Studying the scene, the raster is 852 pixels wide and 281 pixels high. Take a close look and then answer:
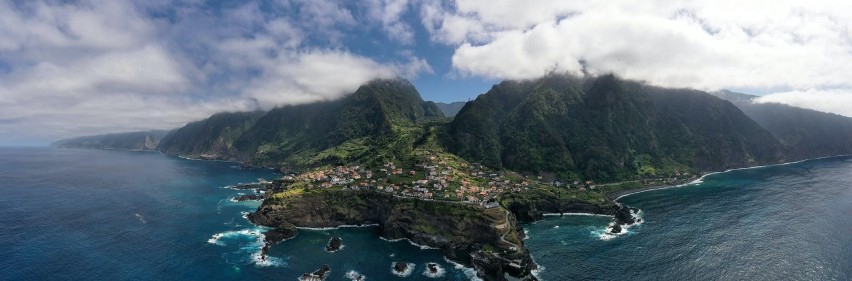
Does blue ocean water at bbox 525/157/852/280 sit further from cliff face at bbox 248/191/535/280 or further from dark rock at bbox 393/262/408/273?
dark rock at bbox 393/262/408/273

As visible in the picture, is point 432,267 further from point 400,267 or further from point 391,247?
point 391,247

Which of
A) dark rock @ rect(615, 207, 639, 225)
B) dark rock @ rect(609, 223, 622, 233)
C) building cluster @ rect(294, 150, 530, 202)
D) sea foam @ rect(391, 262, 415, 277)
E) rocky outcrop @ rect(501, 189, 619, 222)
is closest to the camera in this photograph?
sea foam @ rect(391, 262, 415, 277)

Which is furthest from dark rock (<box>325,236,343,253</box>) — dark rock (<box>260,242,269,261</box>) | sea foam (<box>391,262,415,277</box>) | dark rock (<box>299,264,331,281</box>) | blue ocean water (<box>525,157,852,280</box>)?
blue ocean water (<box>525,157,852,280</box>)

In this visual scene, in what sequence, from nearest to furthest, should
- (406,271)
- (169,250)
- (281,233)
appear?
(406,271) < (169,250) < (281,233)

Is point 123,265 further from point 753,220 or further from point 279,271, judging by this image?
point 753,220

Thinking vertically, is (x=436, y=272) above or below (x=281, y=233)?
below

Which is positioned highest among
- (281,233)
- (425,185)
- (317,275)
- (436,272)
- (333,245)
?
(425,185)

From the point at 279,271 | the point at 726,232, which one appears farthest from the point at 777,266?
the point at 279,271

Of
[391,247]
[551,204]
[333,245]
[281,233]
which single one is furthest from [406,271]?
[551,204]
